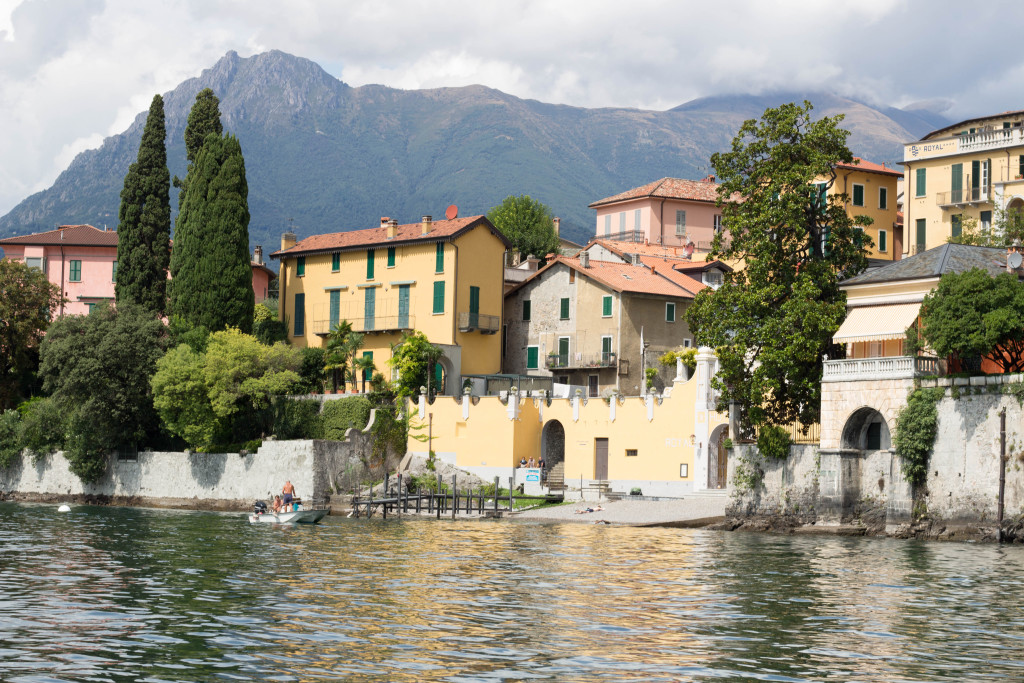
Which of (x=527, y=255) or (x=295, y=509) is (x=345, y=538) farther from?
(x=527, y=255)

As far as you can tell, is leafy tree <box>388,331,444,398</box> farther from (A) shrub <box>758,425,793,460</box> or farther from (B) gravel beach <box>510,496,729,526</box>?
(A) shrub <box>758,425,793,460</box>

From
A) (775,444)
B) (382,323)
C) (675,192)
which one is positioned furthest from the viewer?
(675,192)

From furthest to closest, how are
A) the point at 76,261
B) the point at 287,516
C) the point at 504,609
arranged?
1. the point at 76,261
2. the point at 287,516
3. the point at 504,609

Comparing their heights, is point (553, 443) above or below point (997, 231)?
below

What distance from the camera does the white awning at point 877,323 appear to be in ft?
143

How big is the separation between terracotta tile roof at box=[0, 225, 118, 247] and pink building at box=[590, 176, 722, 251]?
102 ft

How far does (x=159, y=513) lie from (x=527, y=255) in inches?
1403

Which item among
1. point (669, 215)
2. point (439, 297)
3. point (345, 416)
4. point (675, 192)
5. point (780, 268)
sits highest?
point (675, 192)

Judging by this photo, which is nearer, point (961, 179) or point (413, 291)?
point (961, 179)

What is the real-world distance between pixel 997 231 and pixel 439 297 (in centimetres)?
2638

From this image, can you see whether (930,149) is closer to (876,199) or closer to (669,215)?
(876,199)

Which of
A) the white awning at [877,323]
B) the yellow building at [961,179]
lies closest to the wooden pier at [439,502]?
the white awning at [877,323]

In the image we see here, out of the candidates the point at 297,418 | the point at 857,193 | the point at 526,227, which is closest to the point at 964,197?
the point at 857,193

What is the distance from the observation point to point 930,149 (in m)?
63.8
